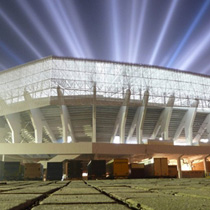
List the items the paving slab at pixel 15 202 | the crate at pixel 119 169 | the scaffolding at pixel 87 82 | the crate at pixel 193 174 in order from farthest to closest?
the crate at pixel 193 174 < the scaffolding at pixel 87 82 < the crate at pixel 119 169 < the paving slab at pixel 15 202

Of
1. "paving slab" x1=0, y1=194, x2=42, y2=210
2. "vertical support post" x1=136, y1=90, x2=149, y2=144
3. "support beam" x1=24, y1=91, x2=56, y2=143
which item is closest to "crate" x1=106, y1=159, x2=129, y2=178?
"vertical support post" x1=136, y1=90, x2=149, y2=144

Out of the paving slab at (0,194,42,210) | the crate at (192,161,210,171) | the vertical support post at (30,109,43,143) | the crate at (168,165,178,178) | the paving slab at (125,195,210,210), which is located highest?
the vertical support post at (30,109,43,143)

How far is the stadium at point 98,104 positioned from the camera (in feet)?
150

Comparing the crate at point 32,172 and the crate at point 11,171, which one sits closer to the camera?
the crate at point 11,171

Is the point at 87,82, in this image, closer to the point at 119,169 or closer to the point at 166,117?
the point at 166,117

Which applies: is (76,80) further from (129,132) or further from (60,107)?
(129,132)

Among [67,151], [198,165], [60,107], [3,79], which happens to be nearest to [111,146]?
[67,151]

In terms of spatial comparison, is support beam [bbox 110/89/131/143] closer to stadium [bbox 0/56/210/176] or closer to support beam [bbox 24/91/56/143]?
stadium [bbox 0/56/210/176]

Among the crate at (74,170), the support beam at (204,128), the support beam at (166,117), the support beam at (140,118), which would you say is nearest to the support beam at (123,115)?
the support beam at (140,118)

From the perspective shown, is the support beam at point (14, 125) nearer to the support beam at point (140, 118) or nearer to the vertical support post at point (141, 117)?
the support beam at point (140, 118)

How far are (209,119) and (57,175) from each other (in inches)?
1488

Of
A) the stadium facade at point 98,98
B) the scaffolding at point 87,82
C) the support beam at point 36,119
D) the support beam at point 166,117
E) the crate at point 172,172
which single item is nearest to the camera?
the crate at point 172,172

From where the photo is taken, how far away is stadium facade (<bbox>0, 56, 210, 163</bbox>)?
4691 cm

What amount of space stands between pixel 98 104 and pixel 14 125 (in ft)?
59.1
